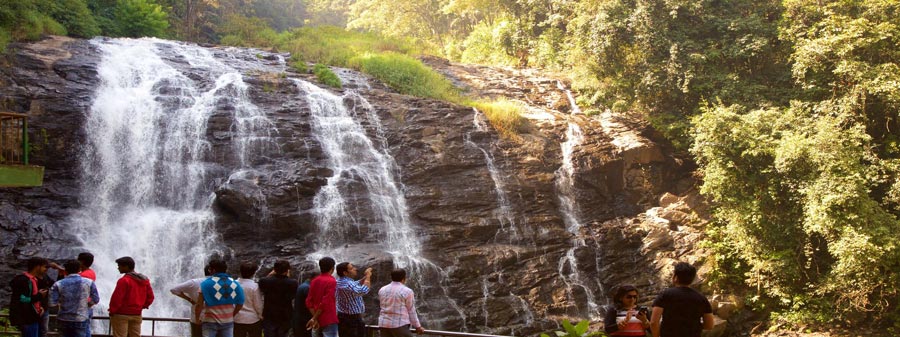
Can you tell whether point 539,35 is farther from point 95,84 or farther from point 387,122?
point 95,84

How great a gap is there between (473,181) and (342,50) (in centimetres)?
1283

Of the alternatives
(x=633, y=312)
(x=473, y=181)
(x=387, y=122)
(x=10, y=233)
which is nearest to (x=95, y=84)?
(x=10, y=233)

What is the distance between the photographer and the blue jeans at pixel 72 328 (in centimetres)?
879

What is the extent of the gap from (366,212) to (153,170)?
571 cm

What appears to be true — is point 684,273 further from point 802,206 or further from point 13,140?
point 13,140

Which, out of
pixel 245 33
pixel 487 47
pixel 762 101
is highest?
pixel 245 33

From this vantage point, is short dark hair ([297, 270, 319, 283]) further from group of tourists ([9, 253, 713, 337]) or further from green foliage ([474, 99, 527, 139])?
green foliage ([474, 99, 527, 139])

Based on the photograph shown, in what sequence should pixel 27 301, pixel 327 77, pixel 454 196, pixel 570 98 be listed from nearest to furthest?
pixel 27 301 < pixel 454 196 < pixel 327 77 < pixel 570 98

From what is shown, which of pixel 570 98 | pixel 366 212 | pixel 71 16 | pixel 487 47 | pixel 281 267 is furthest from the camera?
pixel 487 47

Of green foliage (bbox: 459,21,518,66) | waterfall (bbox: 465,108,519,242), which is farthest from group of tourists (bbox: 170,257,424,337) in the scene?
green foliage (bbox: 459,21,518,66)

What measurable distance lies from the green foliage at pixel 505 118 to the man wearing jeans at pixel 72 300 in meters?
15.4

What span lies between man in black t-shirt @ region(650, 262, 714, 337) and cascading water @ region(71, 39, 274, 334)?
10843 mm

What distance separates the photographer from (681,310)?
688 cm

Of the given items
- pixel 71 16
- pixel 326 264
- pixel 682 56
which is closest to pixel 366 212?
pixel 326 264
